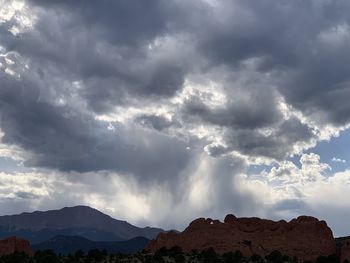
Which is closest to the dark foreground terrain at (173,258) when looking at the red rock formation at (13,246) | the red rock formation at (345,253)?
the red rock formation at (345,253)

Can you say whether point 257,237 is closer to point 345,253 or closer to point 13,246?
point 345,253

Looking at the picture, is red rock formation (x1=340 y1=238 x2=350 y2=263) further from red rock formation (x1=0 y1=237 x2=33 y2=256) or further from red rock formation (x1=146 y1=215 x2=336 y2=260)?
red rock formation (x1=0 y1=237 x2=33 y2=256)

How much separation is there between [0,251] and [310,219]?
3802 inches

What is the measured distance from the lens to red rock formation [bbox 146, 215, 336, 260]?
14012cm

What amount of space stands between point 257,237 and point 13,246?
7564cm

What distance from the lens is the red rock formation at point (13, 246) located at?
6009 inches

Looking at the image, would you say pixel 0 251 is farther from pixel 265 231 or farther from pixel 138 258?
pixel 265 231

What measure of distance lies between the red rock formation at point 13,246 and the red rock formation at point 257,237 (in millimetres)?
40472

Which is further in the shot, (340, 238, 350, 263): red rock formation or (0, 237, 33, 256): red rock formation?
(0, 237, 33, 256): red rock formation

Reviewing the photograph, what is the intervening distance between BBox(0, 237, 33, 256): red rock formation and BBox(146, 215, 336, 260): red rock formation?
133ft

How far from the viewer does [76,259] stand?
5182 inches

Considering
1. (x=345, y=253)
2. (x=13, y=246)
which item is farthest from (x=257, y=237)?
(x=13, y=246)

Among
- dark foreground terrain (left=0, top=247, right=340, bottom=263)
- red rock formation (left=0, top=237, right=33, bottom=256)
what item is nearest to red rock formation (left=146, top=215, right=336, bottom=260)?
dark foreground terrain (left=0, top=247, right=340, bottom=263)

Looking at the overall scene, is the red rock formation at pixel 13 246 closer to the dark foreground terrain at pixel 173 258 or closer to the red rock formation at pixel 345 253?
the dark foreground terrain at pixel 173 258
